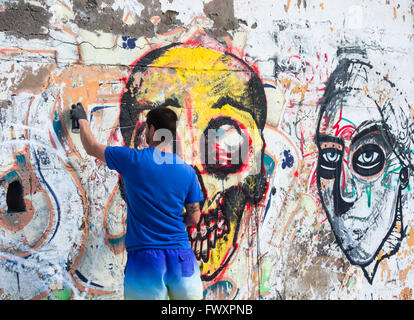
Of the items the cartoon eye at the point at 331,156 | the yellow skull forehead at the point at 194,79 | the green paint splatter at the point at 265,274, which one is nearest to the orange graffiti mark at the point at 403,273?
the cartoon eye at the point at 331,156

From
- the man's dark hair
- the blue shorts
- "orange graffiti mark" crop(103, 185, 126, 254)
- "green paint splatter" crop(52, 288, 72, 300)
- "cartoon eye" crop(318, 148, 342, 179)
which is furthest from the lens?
"cartoon eye" crop(318, 148, 342, 179)

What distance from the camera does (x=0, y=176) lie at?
3.31 metres

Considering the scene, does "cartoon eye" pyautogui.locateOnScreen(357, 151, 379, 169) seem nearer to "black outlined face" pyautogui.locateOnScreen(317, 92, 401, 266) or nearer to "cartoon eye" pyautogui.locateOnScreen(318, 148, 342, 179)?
"black outlined face" pyautogui.locateOnScreen(317, 92, 401, 266)

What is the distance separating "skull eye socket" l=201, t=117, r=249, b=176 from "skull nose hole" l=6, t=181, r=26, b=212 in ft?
5.00

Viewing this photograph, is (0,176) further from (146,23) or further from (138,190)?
(146,23)

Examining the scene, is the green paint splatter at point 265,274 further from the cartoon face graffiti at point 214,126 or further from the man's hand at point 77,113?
the man's hand at point 77,113

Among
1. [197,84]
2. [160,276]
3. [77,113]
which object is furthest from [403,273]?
[77,113]

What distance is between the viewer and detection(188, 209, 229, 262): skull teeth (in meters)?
3.91

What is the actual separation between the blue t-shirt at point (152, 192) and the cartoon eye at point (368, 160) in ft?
7.53

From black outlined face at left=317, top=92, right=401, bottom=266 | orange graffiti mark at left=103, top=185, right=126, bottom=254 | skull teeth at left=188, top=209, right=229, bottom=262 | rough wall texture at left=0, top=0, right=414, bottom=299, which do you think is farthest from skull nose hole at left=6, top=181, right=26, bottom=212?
black outlined face at left=317, top=92, right=401, bottom=266

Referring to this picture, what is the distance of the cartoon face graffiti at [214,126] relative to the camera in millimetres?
3803

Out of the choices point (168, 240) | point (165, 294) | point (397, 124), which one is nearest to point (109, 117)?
point (168, 240)

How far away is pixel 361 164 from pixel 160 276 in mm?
2653

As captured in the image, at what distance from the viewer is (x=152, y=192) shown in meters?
2.82
